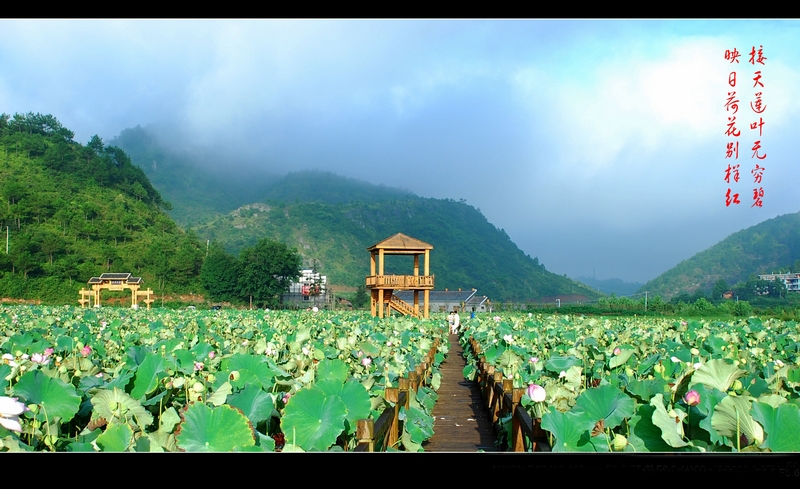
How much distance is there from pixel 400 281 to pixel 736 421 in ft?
67.2

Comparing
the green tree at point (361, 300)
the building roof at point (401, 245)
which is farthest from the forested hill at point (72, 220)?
the building roof at point (401, 245)

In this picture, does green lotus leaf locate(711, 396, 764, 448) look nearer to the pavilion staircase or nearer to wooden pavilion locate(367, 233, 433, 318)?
wooden pavilion locate(367, 233, 433, 318)

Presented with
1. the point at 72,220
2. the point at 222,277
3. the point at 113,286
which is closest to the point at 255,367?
the point at 113,286

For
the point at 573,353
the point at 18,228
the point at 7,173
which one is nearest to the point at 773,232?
the point at 573,353

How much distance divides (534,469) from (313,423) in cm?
89

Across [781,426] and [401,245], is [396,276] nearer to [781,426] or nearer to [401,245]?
[401,245]

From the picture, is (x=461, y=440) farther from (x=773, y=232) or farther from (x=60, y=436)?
(x=773, y=232)

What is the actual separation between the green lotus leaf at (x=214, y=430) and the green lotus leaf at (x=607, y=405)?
4.34 feet

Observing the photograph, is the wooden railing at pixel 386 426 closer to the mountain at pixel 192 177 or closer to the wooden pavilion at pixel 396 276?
the wooden pavilion at pixel 396 276

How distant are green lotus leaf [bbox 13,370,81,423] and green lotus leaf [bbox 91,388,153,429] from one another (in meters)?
0.13

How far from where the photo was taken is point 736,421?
2027 millimetres

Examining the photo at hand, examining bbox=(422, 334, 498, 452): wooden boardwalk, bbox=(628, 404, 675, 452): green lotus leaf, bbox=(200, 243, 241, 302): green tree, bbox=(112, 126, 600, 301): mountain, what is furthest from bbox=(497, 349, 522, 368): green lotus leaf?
bbox=(112, 126, 600, 301): mountain

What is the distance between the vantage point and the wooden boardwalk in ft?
16.1
